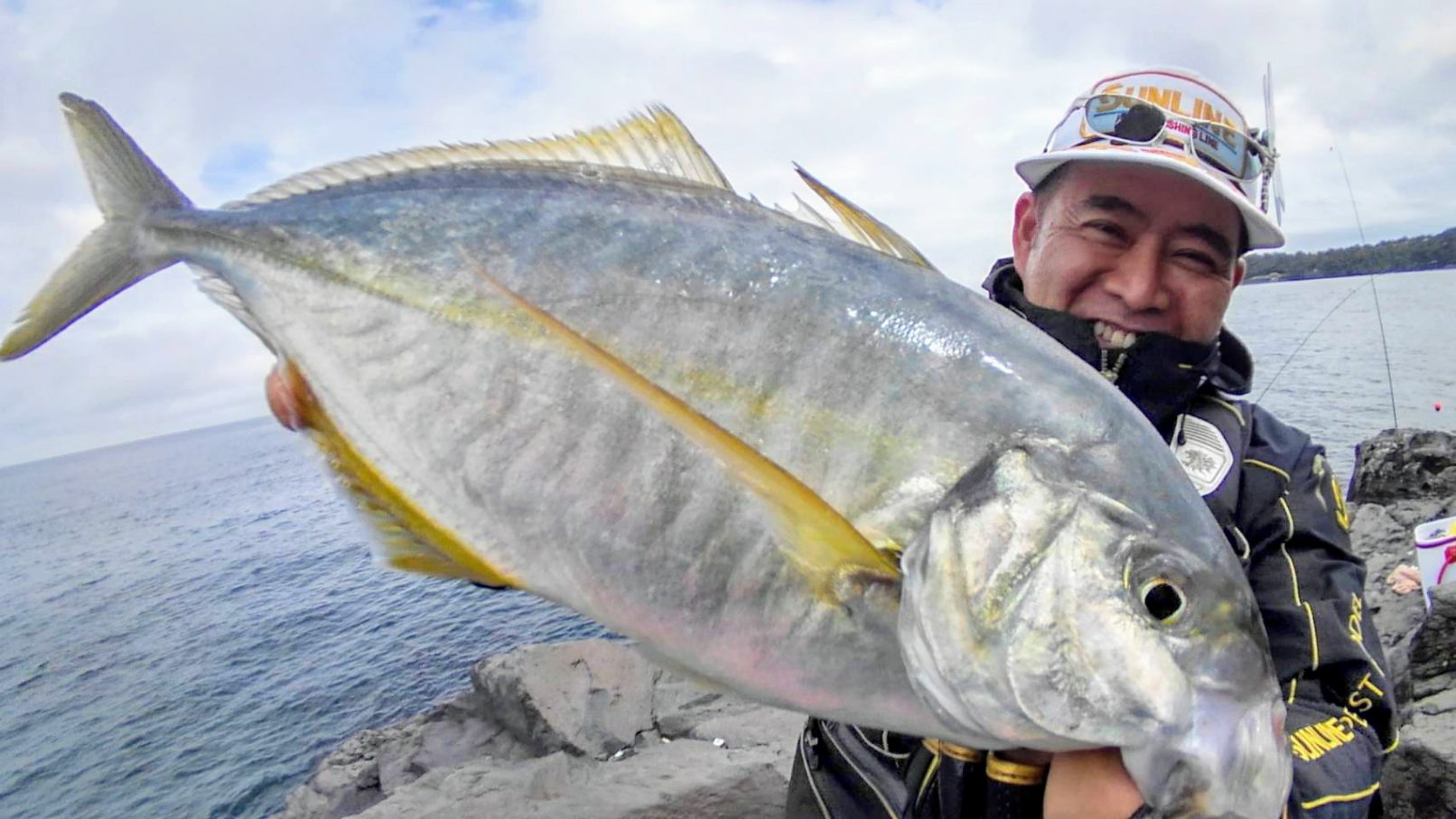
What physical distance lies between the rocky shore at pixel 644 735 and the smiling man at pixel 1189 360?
6.65 ft

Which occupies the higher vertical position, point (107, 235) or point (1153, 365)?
point (107, 235)

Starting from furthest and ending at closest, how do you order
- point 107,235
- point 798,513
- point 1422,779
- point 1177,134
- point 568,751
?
point 568,751 → point 1422,779 → point 1177,134 → point 107,235 → point 798,513

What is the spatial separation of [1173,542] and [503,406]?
3.37 feet

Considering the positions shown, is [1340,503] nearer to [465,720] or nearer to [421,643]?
[465,720]

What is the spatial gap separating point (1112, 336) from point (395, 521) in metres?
1.75

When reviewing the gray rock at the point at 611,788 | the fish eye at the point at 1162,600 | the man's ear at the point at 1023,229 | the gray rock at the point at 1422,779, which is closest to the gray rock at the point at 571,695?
the gray rock at the point at 611,788

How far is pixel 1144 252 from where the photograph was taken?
1998 millimetres

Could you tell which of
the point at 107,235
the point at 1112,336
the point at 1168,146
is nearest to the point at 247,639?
the point at 107,235

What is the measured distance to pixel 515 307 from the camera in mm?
1290

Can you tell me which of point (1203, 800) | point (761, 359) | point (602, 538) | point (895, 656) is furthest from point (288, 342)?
point (1203, 800)

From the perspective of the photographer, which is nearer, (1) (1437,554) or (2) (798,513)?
(2) (798,513)

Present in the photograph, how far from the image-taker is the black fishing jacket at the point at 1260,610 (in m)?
1.50

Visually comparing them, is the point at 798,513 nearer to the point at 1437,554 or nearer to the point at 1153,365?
the point at 1153,365

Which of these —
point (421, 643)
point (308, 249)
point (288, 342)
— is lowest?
point (421, 643)
